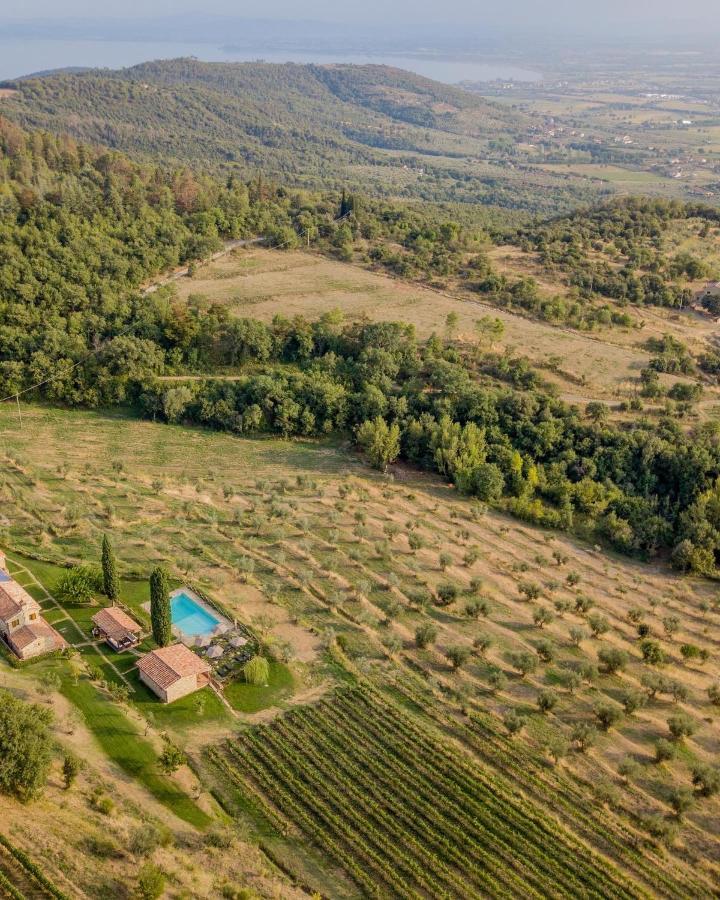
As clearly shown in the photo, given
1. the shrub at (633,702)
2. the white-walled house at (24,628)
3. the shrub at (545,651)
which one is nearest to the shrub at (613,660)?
the shrub at (633,702)

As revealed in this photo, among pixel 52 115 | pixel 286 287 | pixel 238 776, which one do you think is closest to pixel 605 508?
pixel 238 776

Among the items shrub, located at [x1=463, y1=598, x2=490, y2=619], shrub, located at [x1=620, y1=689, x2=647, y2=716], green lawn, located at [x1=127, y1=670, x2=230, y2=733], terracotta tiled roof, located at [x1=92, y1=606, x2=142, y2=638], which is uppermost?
terracotta tiled roof, located at [x1=92, y1=606, x2=142, y2=638]

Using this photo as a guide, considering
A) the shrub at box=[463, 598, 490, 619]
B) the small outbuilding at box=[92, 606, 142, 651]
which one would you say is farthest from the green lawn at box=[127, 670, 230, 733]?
the shrub at box=[463, 598, 490, 619]

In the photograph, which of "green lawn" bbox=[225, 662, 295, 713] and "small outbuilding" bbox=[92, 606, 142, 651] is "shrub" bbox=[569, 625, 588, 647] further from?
"small outbuilding" bbox=[92, 606, 142, 651]

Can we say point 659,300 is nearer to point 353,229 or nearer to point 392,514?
point 353,229

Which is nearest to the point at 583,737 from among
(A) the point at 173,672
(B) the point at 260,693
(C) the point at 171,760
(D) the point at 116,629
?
(B) the point at 260,693

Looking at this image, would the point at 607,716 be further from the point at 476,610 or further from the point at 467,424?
the point at 467,424
